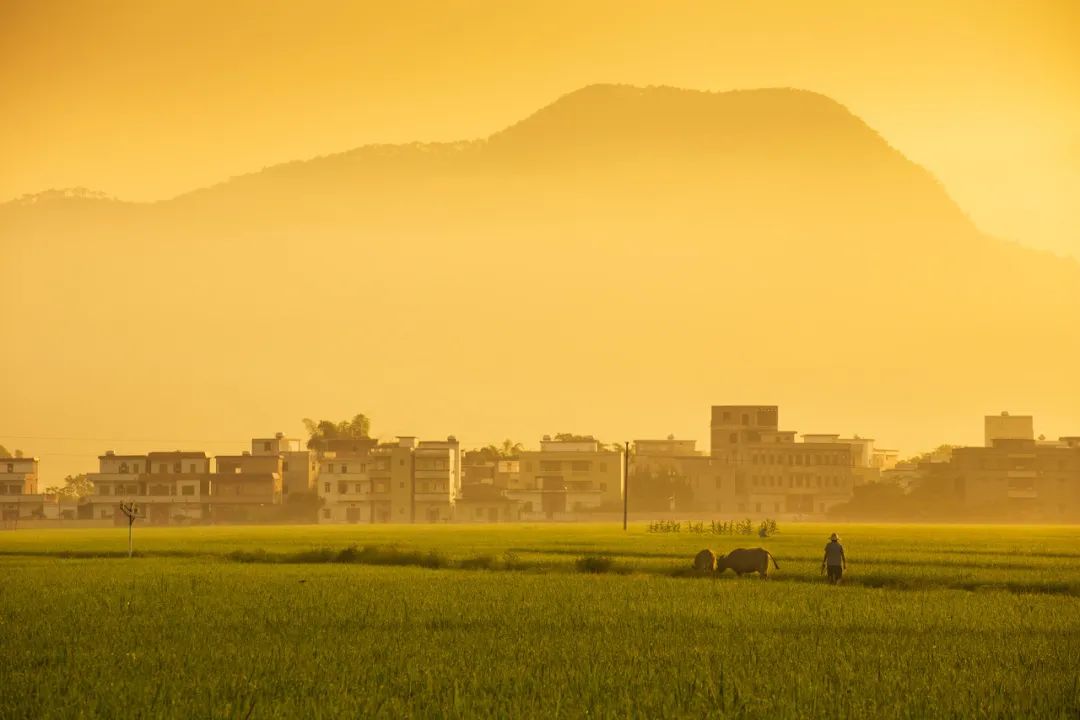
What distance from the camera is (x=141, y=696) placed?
2048 centimetres

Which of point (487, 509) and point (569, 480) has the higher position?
point (569, 480)

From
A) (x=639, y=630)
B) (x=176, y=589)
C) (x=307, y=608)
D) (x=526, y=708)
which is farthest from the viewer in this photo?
(x=176, y=589)

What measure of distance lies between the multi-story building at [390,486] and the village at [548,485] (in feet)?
0.54

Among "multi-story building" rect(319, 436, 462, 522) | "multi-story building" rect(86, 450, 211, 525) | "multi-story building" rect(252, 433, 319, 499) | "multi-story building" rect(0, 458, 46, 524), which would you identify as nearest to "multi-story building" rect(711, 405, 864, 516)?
"multi-story building" rect(319, 436, 462, 522)

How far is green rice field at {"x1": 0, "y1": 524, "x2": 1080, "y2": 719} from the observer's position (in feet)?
66.2

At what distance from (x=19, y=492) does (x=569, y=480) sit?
6735 cm

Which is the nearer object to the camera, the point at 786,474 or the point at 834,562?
the point at 834,562

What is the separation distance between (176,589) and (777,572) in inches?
802

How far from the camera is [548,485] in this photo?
177250 millimetres

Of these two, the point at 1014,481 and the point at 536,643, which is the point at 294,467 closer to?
the point at 1014,481

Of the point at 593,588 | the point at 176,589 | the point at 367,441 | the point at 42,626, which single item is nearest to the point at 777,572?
the point at 593,588

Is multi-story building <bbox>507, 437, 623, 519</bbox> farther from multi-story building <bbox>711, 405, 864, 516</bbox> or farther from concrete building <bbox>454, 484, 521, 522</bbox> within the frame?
multi-story building <bbox>711, 405, 864, 516</bbox>

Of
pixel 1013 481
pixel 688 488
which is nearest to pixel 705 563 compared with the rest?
pixel 1013 481

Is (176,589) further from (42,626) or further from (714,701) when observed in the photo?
(714,701)
